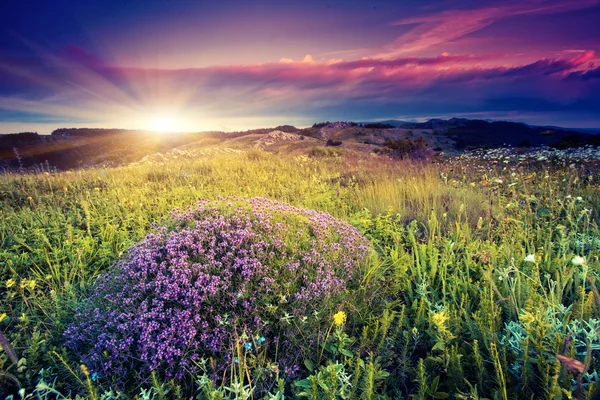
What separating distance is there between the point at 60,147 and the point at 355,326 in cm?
4615

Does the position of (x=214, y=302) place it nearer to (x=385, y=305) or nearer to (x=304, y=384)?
(x=304, y=384)

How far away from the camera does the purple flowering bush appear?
2.20 meters

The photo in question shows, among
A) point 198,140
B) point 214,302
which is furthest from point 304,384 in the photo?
point 198,140

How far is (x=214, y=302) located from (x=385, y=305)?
1495 millimetres

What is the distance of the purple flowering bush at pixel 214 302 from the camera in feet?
7.21

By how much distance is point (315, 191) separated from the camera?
22.6ft

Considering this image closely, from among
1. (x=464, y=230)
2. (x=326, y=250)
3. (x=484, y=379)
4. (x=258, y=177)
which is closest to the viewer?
(x=484, y=379)

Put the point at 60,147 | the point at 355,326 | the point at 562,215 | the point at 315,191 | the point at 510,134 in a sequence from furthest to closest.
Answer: the point at 510,134 → the point at 60,147 → the point at 315,191 → the point at 562,215 → the point at 355,326

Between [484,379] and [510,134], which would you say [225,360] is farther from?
[510,134]

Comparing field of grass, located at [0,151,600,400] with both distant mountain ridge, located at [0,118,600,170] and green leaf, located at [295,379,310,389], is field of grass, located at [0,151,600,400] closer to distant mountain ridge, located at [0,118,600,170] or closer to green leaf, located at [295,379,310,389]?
green leaf, located at [295,379,310,389]

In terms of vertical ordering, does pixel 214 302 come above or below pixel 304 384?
above

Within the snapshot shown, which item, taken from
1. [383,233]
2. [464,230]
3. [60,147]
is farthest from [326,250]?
[60,147]

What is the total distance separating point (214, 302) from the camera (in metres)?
2.46

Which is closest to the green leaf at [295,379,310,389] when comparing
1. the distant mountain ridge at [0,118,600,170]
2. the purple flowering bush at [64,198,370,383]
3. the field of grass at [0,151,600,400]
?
the field of grass at [0,151,600,400]
